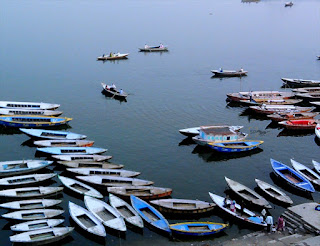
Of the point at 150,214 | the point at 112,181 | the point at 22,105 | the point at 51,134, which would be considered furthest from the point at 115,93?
the point at 150,214

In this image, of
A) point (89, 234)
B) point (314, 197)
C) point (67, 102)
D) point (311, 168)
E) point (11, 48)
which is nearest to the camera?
point (89, 234)

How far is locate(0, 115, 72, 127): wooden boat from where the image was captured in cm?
5416

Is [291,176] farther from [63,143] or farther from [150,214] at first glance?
[63,143]

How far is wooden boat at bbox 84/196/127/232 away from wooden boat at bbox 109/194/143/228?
0.59 metres

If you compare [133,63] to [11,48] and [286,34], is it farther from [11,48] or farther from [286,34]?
[286,34]

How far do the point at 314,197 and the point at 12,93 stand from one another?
5226 centimetres

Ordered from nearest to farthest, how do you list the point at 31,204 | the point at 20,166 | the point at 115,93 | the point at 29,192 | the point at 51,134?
the point at 31,204 < the point at 29,192 < the point at 20,166 < the point at 51,134 < the point at 115,93

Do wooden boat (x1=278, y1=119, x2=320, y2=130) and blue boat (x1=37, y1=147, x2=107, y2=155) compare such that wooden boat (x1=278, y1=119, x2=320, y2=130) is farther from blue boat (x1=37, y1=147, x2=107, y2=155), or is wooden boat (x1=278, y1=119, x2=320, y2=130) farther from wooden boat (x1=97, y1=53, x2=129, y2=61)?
wooden boat (x1=97, y1=53, x2=129, y2=61)

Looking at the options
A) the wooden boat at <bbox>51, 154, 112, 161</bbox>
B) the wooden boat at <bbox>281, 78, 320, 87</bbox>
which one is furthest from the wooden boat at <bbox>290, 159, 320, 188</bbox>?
the wooden boat at <bbox>281, 78, 320, 87</bbox>

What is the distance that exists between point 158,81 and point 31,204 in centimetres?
4884

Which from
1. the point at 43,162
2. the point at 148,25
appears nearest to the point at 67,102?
the point at 43,162

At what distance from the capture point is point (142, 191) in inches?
1528

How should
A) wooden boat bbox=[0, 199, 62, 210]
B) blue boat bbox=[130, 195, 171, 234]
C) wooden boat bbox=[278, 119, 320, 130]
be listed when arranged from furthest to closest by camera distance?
wooden boat bbox=[278, 119, 320, 130] → wooden boat bbox=[0, 199, 62, 210] → blue boat bbox=[130, 195, 171, 234]

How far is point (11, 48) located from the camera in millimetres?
102375
